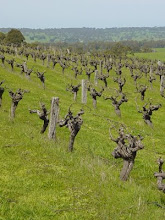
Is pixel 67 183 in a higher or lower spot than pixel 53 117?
lower

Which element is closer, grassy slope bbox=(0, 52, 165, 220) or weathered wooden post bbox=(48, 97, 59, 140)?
grassy slope bbox=(0, 52, 165, 220)

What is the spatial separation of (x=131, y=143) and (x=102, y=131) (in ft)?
37.4

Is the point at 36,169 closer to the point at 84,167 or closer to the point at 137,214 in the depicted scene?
the point at 84,167

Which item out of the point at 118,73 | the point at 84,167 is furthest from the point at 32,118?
the point at 118,73

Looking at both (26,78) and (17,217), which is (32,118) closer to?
(17,217)

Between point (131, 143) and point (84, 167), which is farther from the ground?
point (131, 143)

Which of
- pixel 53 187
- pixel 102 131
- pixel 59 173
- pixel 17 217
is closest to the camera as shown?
pixel 17 217

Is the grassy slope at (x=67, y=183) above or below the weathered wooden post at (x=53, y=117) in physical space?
below

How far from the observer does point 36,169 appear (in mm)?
13047

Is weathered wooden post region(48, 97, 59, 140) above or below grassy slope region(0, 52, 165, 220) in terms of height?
above

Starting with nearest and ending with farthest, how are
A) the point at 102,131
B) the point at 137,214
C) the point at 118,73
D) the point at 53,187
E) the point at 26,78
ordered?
the point at 137,214, the point at 53,187, the point at 102,131, the point at 26,78, the point at 118,73

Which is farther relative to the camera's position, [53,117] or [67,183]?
[53,117]

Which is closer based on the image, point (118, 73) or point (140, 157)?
point (140, 157)

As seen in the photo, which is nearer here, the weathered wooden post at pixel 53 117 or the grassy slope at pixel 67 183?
the grassy slope at pixel 67 183
